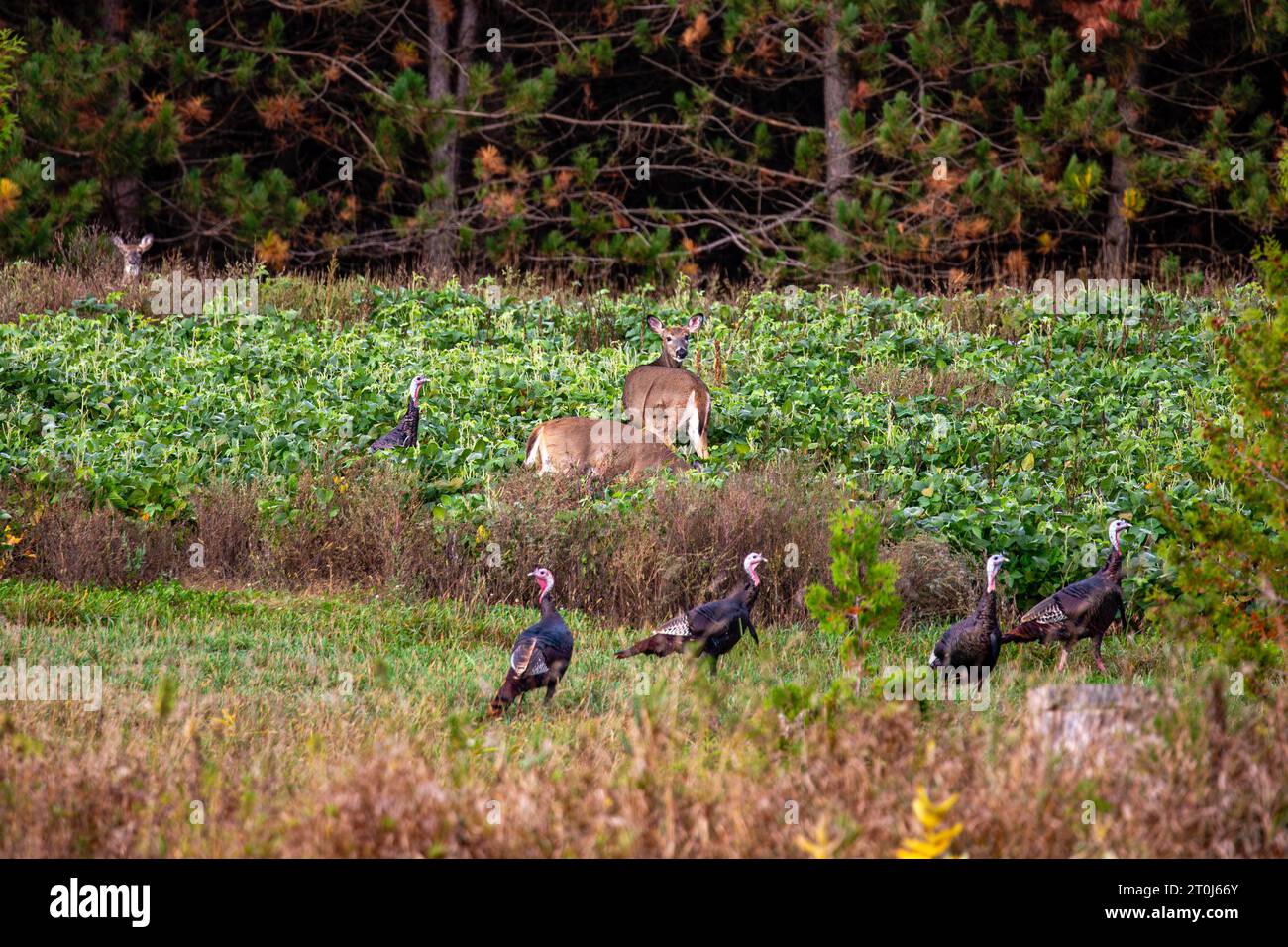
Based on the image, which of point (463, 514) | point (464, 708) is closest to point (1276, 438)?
point (464, 708)

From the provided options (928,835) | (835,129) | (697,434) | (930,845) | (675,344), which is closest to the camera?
(930,845)

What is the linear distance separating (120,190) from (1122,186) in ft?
52.2

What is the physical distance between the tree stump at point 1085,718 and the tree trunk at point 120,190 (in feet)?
70.8

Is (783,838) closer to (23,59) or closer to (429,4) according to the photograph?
(23,59)

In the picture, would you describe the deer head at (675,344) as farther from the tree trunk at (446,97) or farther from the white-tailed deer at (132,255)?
the tree trunk at (446,97)

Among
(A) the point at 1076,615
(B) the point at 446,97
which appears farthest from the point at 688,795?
(B) the point at 446,97

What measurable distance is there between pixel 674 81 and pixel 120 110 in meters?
10.1

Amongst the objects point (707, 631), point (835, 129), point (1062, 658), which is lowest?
point (1062, 658)

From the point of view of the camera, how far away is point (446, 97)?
1009 inches

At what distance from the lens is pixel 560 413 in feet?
49.0

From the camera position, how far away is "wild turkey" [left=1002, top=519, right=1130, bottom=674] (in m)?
9.68

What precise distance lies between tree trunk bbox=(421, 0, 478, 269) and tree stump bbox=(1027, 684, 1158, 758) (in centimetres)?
1970

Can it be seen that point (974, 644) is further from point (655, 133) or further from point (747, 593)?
point (655, 133)

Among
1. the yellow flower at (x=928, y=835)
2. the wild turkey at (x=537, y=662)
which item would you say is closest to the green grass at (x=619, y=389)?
the wild turkey at (x=537, y=662)
